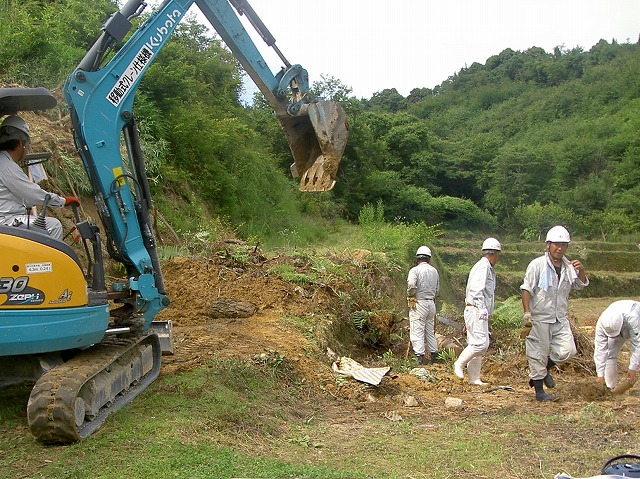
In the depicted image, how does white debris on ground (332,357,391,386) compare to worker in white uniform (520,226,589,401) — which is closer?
worker in white uniform (520,226,589,401)

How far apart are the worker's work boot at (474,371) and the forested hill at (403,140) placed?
23.3 ft

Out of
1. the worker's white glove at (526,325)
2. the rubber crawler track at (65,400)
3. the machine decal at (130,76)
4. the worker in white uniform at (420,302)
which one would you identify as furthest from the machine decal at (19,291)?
the worker in white uniform at (420,302)

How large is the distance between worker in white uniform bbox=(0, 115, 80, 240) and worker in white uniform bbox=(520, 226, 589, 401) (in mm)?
5087

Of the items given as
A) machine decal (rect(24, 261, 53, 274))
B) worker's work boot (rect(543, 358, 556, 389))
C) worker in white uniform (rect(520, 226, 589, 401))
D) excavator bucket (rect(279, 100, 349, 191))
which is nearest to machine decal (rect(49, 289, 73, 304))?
machine decal (rect(24, 261, 53, 274))

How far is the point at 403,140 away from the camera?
44844 millimetres

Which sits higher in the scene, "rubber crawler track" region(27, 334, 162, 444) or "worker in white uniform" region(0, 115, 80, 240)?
"worker in white uniform" region(0, 115, 80, 240)

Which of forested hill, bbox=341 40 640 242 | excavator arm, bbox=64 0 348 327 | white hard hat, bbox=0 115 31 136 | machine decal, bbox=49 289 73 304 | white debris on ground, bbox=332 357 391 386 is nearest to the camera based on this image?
machine decal, bbox=49 289 73 304

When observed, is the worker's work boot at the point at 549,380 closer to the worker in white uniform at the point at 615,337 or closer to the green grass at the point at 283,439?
the worker in white uniform at the point at 615,337

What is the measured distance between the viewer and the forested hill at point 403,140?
1550 cm

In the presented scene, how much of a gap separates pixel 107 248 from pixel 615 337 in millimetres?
5370

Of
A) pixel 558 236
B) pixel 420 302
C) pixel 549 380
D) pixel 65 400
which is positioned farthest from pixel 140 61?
pixel 420 302

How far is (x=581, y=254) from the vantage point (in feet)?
114

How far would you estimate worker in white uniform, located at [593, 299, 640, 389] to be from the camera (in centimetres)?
710

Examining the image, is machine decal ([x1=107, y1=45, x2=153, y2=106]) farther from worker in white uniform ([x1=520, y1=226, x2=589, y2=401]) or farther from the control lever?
worker in white uniform ([x1=520, y1=226, x2=589, y2=401])
